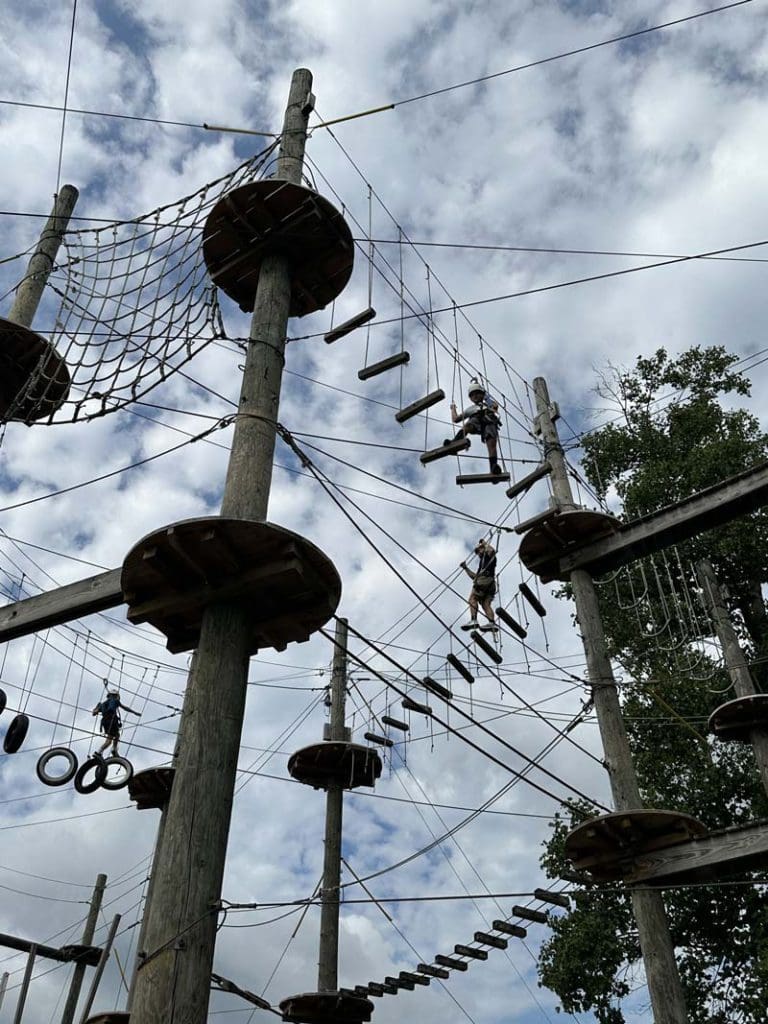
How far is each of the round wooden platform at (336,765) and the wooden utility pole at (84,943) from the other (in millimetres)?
5819

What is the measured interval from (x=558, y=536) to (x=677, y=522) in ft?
4.04

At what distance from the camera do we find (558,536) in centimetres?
945

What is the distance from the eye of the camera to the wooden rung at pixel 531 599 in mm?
10842

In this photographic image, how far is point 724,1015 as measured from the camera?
12305mm

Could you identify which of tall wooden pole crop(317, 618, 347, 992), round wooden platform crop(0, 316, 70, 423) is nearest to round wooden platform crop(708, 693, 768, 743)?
tall wooden pole crop(317, 618, 347, 992)

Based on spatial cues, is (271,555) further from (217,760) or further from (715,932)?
(715,932)

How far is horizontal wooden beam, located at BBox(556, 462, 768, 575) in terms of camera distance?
28.0ft

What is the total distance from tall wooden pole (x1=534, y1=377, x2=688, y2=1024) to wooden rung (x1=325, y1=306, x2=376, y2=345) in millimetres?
3427

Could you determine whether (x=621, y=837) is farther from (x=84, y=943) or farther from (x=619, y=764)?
(x=84, y=943)

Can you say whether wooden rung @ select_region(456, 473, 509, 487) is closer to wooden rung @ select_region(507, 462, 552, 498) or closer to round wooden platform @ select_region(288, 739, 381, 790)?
wooden rung @ select_region(507, 462, 552, 498)

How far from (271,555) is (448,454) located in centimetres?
467

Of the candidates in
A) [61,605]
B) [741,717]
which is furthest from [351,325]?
[741,717]

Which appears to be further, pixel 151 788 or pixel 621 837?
pixel 151 788

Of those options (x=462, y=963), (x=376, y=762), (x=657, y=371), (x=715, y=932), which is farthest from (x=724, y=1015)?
(x=657, y=371)
